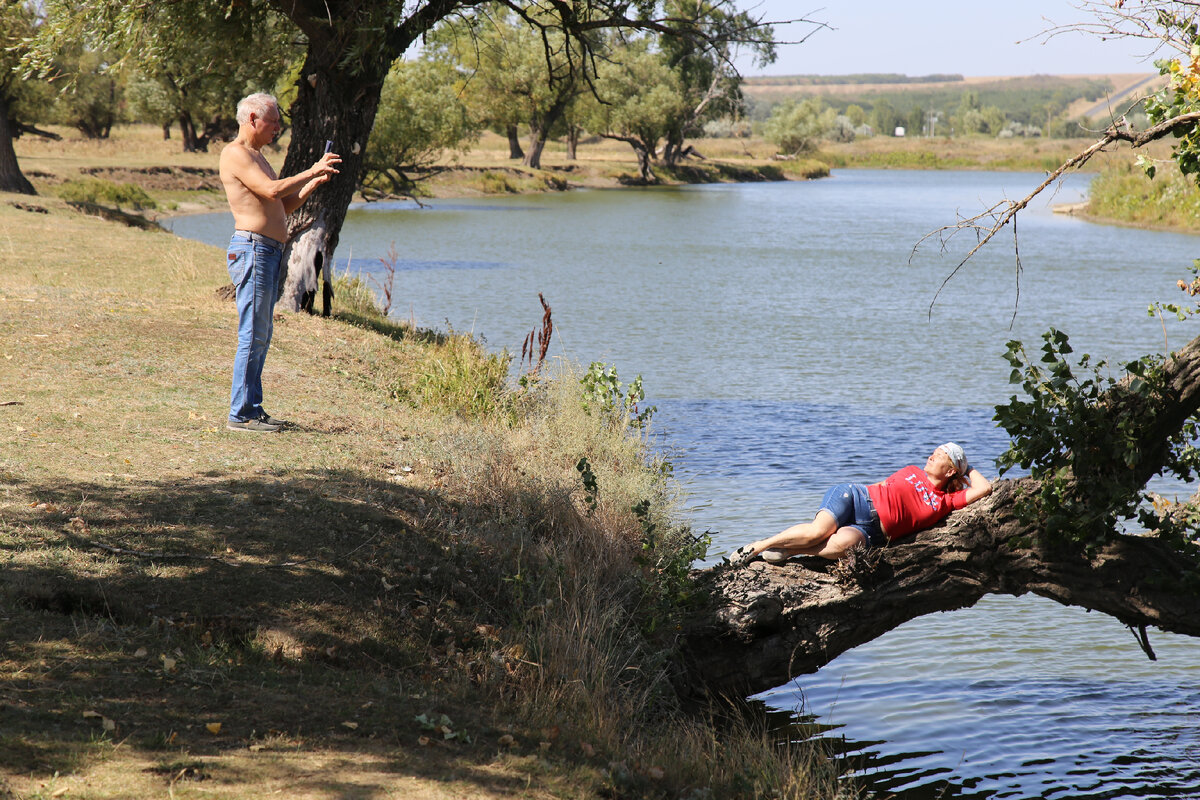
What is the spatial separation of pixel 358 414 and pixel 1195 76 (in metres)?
6.63

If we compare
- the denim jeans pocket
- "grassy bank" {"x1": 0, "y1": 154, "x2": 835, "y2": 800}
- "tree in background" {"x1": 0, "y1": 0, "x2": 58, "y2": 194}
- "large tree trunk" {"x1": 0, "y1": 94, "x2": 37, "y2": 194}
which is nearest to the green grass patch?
"tree in background" {"x1": 0, "y1": 0, "x2": 58, "y2": 194}

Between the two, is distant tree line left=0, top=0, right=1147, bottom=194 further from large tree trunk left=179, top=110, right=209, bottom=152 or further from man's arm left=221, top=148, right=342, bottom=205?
man's arm left=221, top=148, right=342, bottom=205

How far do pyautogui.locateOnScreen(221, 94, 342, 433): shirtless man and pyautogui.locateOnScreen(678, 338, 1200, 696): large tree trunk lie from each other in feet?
12.1

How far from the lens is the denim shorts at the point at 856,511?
6.52 m

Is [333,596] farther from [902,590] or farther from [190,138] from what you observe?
[190,138]

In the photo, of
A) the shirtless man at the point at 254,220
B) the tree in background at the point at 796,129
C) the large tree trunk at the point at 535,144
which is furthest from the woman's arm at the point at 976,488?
the tree in background at the point at 796,129

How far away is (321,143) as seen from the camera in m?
12.6

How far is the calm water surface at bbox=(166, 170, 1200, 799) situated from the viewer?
21.6 feet

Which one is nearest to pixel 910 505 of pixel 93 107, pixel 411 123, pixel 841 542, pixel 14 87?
pixel 841 542

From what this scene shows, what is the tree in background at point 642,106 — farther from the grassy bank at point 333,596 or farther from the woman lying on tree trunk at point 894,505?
the woman lying on tree trunk at point 894,505

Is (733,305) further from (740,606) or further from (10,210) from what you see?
(740,606)

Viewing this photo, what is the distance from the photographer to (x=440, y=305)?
20953 millimetres

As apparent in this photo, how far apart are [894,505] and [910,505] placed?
0.11m

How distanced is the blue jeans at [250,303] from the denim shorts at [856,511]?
4232 mm
